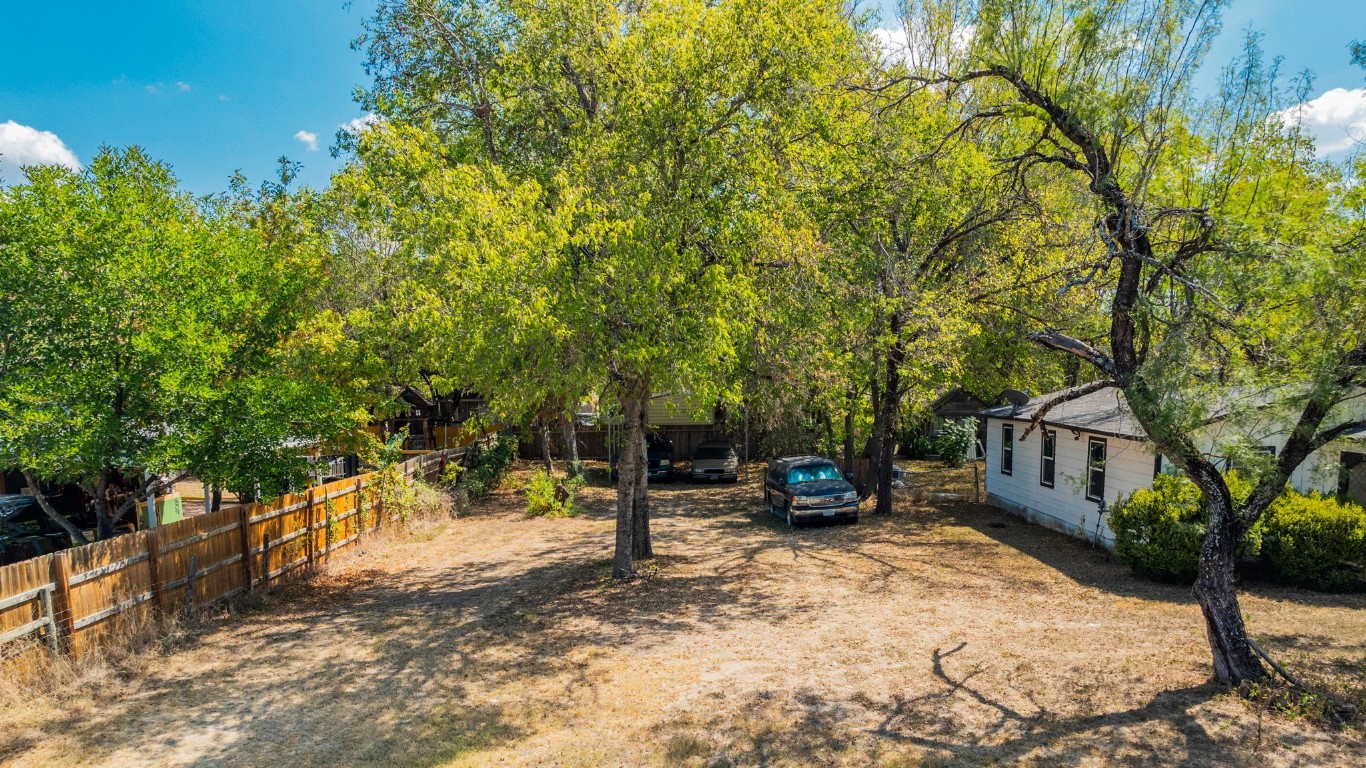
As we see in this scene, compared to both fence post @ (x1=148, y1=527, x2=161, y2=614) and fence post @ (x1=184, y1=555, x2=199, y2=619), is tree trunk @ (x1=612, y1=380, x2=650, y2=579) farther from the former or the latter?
fence post @ (x1=148, y1=527, x2=161, y2=614)

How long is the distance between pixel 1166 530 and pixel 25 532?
61.6ft

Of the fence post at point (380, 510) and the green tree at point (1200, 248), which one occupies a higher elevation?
the green tree at point (1200, 248)

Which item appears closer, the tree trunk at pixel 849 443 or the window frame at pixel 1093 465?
the window frame at pixel 1093 465

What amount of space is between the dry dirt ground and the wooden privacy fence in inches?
21.0

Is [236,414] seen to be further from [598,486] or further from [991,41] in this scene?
[598,486]

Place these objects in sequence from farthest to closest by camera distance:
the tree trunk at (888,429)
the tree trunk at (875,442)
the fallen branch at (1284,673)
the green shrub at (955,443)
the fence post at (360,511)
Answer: the green shrub at (955,443) < the tree trunk at (875,442) < the tree trunk at (888,429) < the fence post at (360,511) < the fallen branch at (1284,673)

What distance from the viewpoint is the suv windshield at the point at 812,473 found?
19703mm

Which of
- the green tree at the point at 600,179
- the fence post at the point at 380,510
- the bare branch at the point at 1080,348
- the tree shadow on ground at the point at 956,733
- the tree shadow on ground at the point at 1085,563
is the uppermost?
the green tree at the point at 600,179

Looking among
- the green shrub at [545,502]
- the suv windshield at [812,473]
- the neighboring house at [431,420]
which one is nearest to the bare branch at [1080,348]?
the suv windshield at [812,473]

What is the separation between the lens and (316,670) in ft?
29.7

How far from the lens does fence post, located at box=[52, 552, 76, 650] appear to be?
→ 8.23 meters

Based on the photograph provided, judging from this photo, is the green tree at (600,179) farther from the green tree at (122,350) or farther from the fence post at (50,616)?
the fence post at (50,616)

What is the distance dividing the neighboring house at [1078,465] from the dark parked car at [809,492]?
4.51 meters

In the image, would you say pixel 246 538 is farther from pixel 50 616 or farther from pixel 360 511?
pixel 360 511
